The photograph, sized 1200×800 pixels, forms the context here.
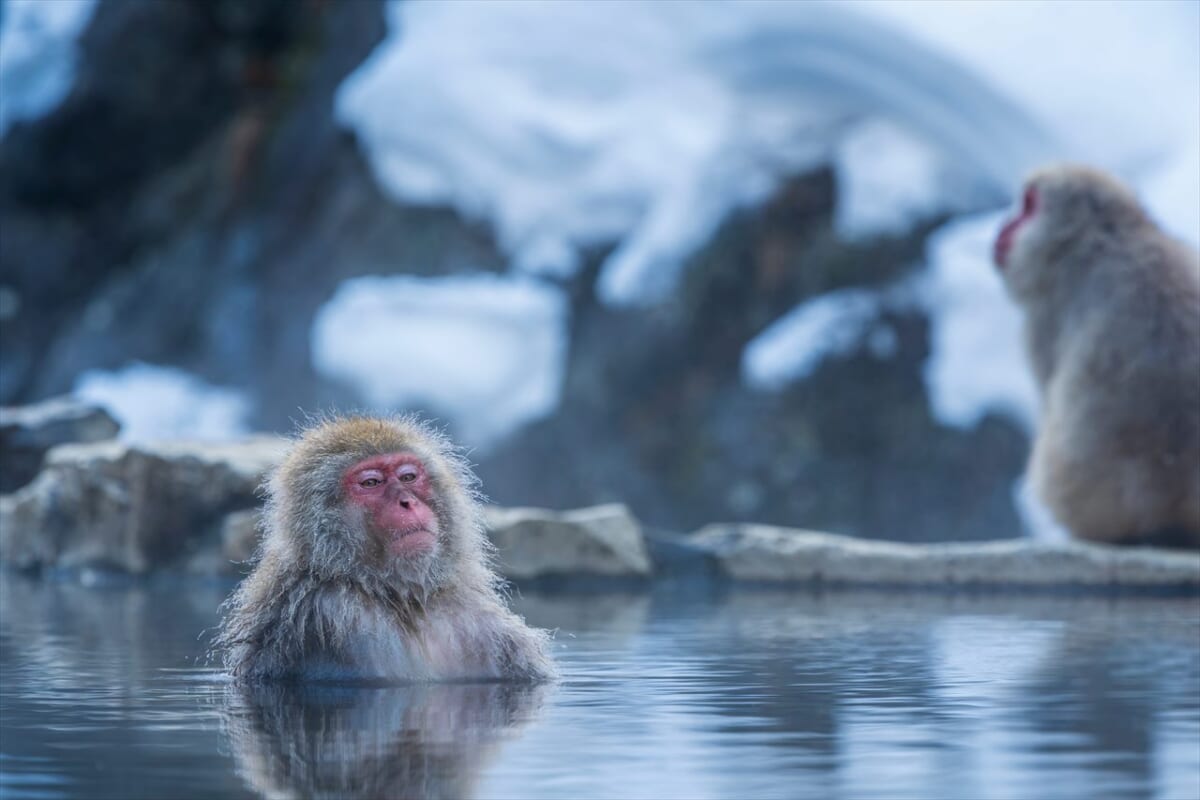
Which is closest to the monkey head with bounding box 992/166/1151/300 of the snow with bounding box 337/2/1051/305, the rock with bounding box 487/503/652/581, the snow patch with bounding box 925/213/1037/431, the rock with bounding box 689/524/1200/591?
the rock with bounding box 689/524/1200/591

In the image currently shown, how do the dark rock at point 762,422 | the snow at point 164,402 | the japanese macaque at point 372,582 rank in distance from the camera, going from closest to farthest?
the japanese macaque at point 372,582
the dark rock at point 762,422
the snow at point 164,402

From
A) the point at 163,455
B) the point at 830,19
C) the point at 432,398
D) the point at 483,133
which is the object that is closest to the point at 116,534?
the point at 163,455

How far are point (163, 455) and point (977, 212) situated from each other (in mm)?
4709

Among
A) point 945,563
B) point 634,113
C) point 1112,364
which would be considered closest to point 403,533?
point 945,563

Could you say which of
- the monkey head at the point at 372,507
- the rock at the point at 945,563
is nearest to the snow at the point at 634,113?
the rock at the point at 945,563

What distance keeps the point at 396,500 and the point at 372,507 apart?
51mm

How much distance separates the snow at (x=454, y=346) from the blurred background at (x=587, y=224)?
2cm

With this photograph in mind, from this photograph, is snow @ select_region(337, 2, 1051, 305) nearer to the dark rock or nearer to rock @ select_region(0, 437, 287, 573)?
the dark rock

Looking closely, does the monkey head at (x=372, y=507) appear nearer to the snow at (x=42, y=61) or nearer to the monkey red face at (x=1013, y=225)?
the monkey red face at (x=1013, y=225)

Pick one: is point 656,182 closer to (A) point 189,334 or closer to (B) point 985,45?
(B) point 985,45

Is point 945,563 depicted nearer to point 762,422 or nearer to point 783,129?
point 762,422

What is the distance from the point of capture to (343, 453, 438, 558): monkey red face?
375 centimetres

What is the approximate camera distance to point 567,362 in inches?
408

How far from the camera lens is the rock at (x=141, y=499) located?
768 centimetres
